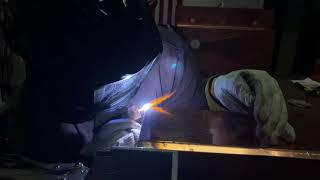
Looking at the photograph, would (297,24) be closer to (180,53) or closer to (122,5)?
(180,53)

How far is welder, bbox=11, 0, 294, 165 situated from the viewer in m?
0.56

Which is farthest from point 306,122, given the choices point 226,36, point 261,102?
point 226,36

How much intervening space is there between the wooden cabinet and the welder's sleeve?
668 mm

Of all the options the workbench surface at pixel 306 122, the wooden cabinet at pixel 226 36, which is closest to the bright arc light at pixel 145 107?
the workbench surface at pixel 306 122

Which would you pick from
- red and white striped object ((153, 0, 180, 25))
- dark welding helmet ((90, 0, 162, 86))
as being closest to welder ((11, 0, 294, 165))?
dark welding helmet ((90, 0, 162, 86))

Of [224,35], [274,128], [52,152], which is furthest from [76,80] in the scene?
[224,35]

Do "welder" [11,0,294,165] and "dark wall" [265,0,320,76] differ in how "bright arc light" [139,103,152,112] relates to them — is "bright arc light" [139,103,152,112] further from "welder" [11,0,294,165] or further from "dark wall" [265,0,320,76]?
"dark wall" [265,0,320,76]

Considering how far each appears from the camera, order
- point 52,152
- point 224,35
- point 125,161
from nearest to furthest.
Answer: point 125,161 < point 52,152 < point 224,35

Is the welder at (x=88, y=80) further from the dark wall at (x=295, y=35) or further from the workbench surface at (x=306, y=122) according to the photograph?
the dark wall at (x=295, y=35)

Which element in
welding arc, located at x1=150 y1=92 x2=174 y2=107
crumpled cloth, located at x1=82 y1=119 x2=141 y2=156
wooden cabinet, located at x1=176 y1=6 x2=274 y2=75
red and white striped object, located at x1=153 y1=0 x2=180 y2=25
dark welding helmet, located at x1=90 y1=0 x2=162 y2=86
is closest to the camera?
dark welding helmet, located at x1=90 y1=0 x2=162 y2=86

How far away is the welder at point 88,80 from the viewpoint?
564mm

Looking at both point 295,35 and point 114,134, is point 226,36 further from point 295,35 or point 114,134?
point 114,134

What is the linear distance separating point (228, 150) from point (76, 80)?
24cm

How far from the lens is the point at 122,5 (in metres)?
0.56
